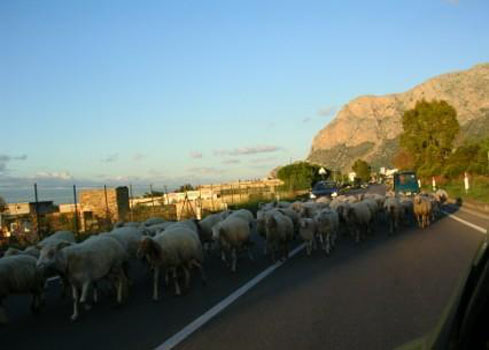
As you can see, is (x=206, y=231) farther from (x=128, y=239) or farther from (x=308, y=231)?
(x=128, y=239)

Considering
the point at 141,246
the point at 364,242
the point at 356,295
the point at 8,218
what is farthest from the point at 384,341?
the point at 8,218

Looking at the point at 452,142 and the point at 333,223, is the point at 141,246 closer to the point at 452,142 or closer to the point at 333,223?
the point at 333,223

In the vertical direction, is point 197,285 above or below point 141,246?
below

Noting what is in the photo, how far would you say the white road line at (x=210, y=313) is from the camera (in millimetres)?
7626

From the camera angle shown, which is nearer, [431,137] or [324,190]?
[324,190]

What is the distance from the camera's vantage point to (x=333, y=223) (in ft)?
60.1

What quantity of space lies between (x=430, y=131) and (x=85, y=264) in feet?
227

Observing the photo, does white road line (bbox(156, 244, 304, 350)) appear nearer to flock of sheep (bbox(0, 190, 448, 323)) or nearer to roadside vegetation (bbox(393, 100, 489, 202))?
flock of sheep (bbox(0, 190, 448, 323))

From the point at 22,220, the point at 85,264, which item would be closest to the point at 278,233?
the point at 85,264

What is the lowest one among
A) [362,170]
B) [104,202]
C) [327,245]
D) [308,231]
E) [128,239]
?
[327,245]

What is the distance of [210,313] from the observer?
9406mm

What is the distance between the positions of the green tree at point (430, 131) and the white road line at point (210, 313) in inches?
2452

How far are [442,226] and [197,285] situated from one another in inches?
516

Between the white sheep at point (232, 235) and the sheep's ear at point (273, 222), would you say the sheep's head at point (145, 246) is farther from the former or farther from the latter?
the sheep's ear at point (273, 222)
